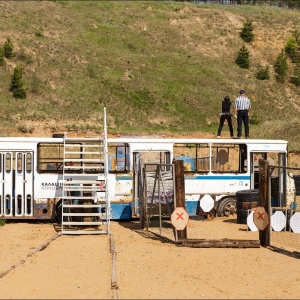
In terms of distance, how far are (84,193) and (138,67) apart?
4604 centimetres

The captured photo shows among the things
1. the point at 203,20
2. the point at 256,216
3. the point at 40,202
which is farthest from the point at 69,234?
Answer: the point at 203,20

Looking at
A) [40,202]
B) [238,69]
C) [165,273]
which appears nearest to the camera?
[165,273]

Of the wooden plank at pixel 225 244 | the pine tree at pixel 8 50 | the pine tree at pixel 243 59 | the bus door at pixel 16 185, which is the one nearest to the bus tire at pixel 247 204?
the wooden plank at pixel 225 244

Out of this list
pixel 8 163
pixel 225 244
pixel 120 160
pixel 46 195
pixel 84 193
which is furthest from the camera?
pixel 120 160

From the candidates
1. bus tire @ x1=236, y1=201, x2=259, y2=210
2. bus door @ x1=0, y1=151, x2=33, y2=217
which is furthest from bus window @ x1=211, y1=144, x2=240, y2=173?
bus door @ x1=0, y1=151, x2=33, y2=217

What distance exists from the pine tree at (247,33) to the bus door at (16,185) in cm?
6090

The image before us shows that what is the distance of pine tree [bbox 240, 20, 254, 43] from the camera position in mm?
78375

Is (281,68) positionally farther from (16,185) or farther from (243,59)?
(16,185)

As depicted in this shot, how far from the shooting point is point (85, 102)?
55938 millimetres

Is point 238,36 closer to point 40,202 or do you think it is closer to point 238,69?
point 238,69

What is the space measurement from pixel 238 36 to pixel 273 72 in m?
9.63

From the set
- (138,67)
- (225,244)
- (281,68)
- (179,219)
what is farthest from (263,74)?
(225,244)

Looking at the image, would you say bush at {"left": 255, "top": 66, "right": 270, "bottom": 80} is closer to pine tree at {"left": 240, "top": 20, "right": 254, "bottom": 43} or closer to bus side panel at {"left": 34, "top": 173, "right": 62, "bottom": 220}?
pine tree at {"left": 240, "top": 20, "right": 254, "bottom": 43}

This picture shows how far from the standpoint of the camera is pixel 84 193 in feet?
66.5
